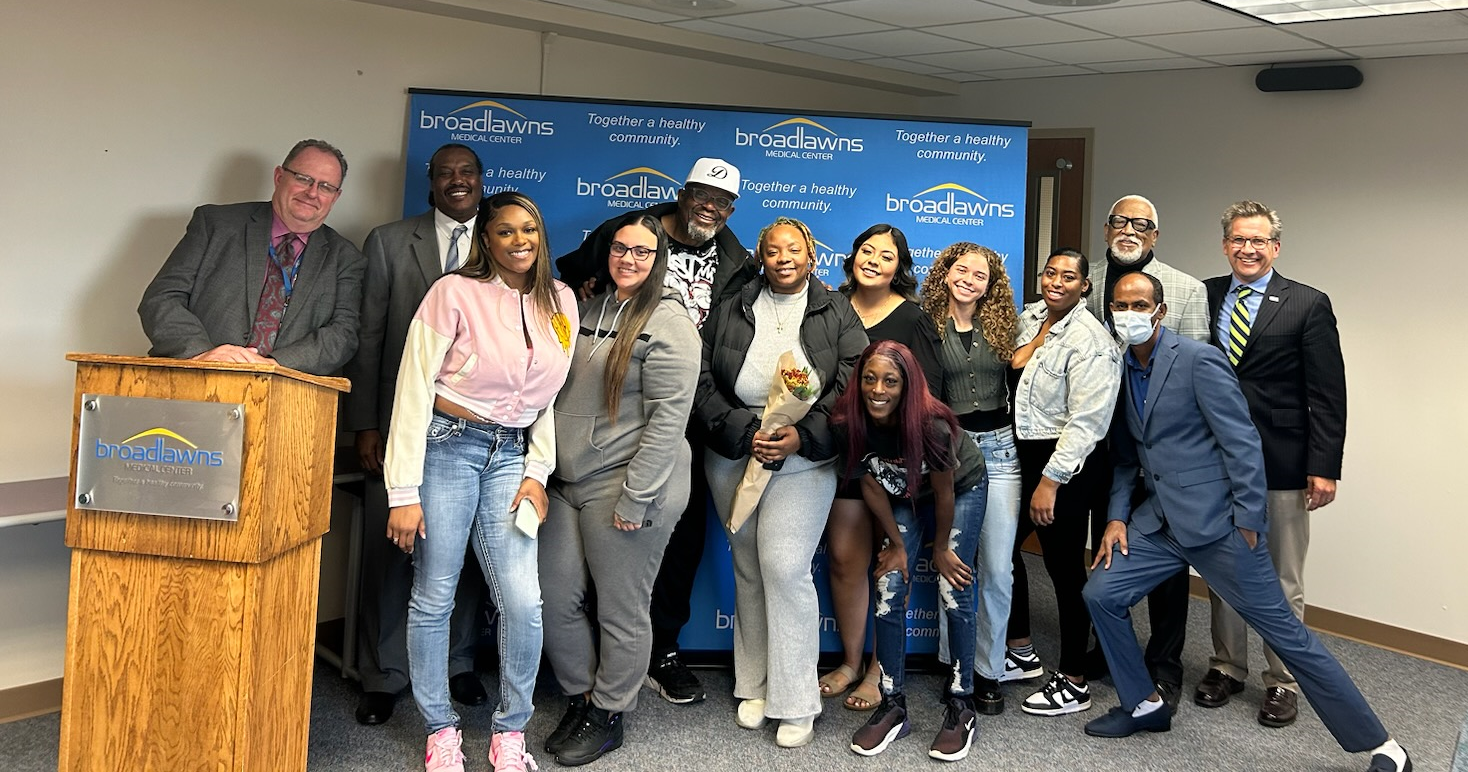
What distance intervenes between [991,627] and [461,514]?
1.95m

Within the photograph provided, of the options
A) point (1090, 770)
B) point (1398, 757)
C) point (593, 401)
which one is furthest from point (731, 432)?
point (1398, 757)

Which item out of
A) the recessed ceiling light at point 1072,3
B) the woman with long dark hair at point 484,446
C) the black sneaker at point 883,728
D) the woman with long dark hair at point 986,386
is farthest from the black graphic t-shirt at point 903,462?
the recessed ceiling light at point 1072,3

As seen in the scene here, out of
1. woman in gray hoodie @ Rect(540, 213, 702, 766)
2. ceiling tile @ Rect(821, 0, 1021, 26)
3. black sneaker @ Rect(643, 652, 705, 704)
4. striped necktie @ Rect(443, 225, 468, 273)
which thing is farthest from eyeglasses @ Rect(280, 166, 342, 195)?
ceiling tile @ Rect(821, 0, 1021, 26)

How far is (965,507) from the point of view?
3838mm

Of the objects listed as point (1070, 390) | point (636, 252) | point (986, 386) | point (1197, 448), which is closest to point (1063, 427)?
point (1070, 390)

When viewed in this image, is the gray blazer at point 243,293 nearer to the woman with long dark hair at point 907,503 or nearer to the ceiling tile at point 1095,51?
the woman with long dark hair at point 907,503

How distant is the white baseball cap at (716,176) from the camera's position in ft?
13.0

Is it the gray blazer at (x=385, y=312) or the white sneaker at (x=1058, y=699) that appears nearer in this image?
the gray blazer at (x=385, y=312)

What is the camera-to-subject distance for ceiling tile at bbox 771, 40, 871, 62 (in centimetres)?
572

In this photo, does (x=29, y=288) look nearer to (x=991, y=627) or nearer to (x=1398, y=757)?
(x=991, y=627)

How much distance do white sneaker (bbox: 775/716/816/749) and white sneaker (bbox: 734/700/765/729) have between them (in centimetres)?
9

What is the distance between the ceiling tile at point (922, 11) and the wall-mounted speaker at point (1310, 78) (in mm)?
1525

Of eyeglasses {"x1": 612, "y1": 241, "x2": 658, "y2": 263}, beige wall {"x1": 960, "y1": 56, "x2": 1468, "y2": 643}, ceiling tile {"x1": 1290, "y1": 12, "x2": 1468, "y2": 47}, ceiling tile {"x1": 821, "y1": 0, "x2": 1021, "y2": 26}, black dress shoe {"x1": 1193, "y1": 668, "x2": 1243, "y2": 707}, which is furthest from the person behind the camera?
beige wall {"x1": 960, "y1": 56, "x2": 1468, "y2": 643}

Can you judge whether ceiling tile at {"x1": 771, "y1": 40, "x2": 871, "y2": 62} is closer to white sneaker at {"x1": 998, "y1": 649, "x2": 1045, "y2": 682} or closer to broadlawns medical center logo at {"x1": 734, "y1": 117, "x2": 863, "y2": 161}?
broadlawns medical center logo at {"x1": 734, "y1": 117, "x2": 863, "y2": 161}
